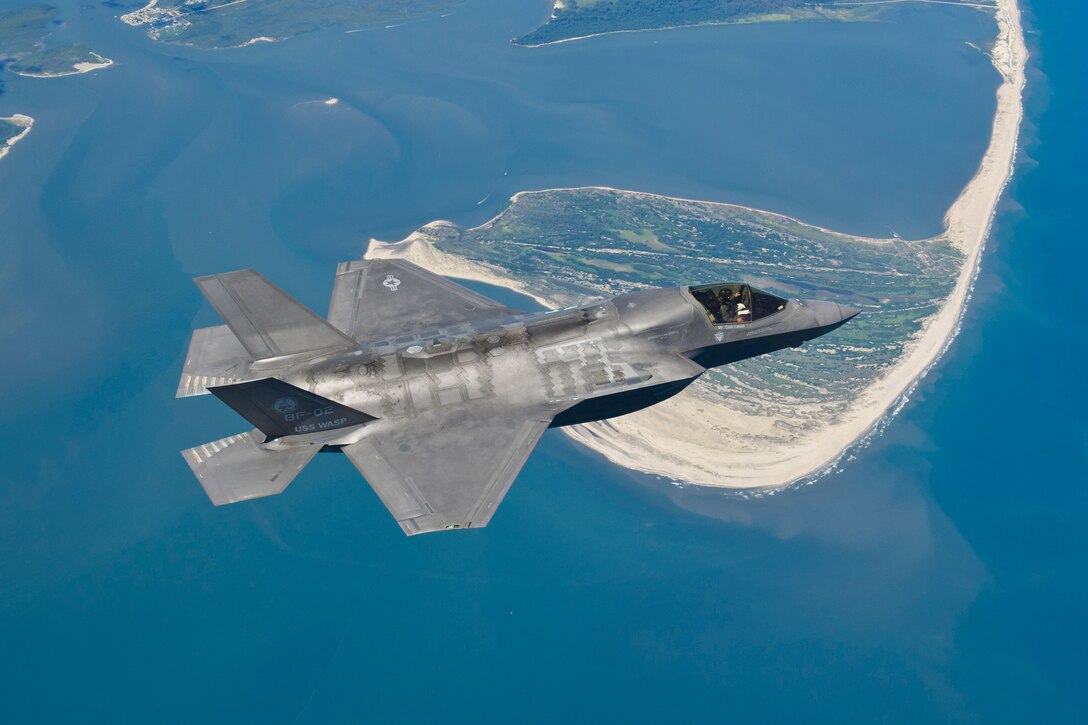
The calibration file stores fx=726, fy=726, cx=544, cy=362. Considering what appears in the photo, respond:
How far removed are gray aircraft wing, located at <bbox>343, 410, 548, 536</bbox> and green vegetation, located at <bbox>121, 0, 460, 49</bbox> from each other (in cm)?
10074

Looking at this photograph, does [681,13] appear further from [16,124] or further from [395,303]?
[395,303]

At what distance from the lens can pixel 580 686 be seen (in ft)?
158

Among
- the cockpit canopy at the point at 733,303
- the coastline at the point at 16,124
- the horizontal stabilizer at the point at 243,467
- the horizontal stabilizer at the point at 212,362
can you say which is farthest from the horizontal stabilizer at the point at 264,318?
the coastline at the point at 16,124

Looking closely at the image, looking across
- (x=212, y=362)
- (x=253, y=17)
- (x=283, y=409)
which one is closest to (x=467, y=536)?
(x=212, y=362)

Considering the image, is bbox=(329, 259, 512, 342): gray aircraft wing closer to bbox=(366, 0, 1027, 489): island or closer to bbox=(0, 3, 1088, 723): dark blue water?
bbox=(0, 3, 1088, 723): dark blue water

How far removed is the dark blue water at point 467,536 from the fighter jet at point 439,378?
23206mm

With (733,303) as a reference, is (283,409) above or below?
below

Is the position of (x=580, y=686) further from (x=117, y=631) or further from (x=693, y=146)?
(x=693, y=146)

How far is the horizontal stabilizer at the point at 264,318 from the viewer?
3109cm

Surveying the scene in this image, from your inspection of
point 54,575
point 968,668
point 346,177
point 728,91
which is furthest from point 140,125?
point 968,668

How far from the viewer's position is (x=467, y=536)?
5422 cm

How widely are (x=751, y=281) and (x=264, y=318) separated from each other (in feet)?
173

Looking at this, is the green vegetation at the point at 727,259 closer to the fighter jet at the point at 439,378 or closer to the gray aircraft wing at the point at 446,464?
the fighter jet at the point at 439,378

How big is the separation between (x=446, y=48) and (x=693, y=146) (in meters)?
42.8
